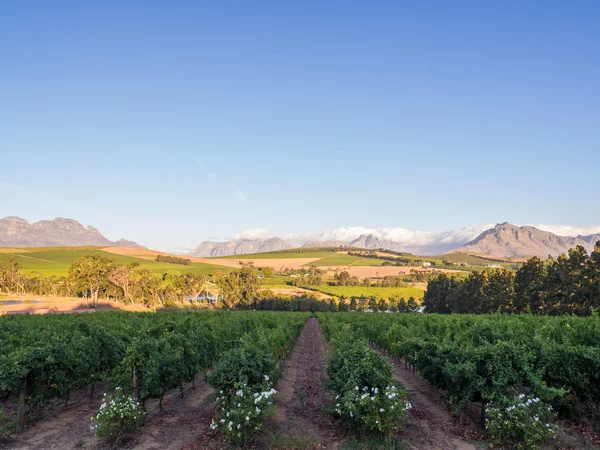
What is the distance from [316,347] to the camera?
104 feet

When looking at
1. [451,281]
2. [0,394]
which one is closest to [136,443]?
[0,394]

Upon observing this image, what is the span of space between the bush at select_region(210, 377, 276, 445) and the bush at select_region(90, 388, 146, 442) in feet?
7.86

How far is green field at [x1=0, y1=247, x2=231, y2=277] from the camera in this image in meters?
127

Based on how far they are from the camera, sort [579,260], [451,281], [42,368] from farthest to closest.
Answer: [451,281]
[579,260]
[42,368]

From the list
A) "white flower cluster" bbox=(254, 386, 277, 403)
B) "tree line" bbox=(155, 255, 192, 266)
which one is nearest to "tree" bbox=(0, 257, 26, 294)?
"tree line" bbox=(155, 255, 192, 266)

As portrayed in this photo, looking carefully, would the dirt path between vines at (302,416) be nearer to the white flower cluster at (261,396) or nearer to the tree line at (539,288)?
the white flower cluster at (261,396)

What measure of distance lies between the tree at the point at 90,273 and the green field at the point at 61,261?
44619 millimetres

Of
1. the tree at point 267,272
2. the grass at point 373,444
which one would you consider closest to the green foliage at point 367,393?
the grass at point 373,444

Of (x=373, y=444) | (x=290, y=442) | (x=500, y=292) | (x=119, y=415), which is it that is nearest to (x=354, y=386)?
(x=373, y=444)

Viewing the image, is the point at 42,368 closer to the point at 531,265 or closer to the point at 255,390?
the point at 255,390

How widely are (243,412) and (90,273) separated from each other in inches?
3174

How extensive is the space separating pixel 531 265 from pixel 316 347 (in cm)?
4107

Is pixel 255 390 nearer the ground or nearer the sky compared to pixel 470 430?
nearer the sky

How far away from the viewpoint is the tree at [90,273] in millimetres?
76812
